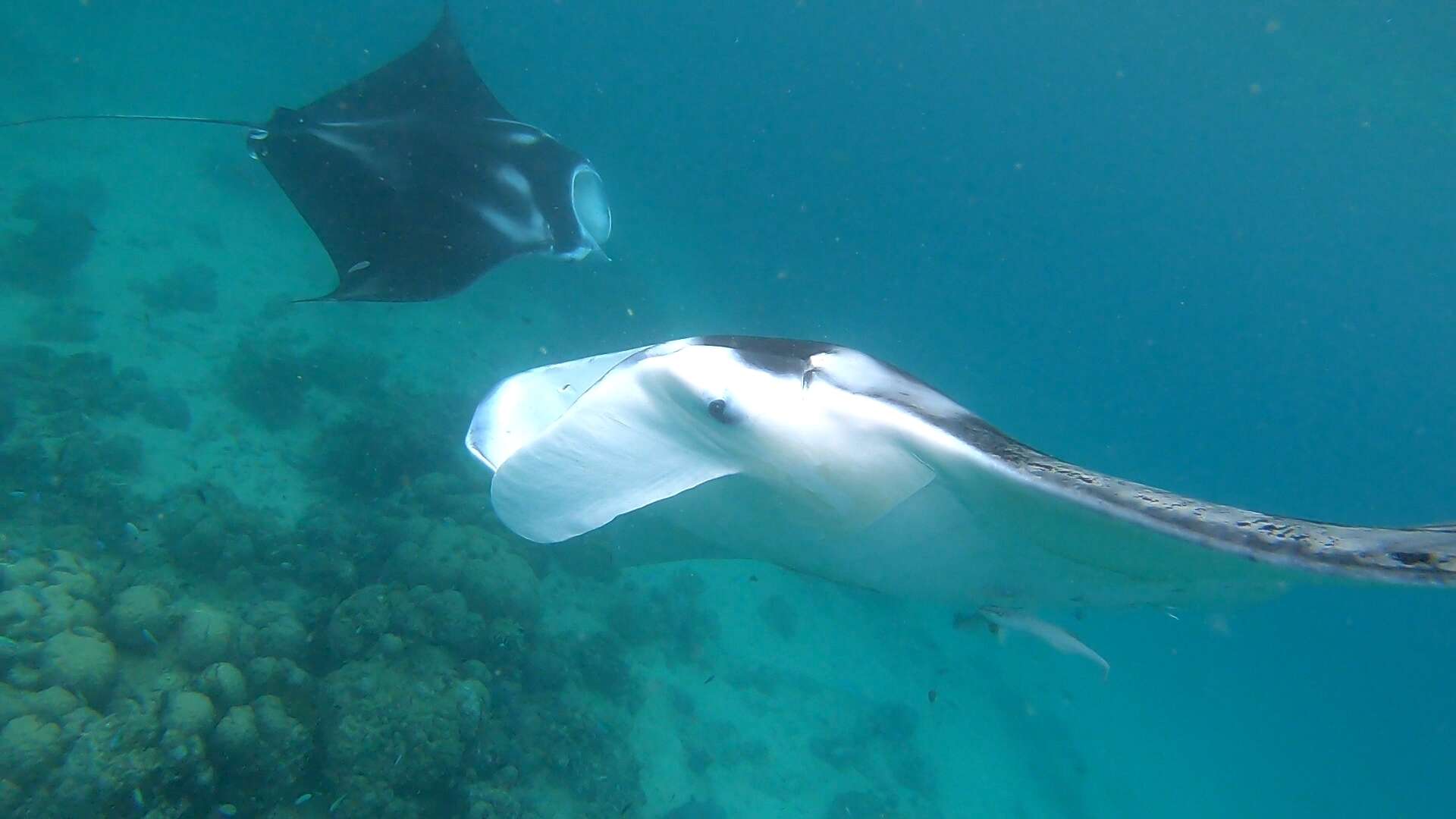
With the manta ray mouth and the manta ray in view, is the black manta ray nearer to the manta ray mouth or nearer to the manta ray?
the manta ray mouth

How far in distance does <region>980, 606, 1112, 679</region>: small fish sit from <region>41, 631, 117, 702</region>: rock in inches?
198

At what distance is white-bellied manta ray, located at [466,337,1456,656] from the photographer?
1427 mm

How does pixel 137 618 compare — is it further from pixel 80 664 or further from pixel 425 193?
pixel 425 193

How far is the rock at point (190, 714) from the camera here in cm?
383

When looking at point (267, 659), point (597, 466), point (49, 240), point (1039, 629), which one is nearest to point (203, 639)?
point (267, 659)

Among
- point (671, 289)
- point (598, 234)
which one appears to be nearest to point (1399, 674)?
point (671, 289)

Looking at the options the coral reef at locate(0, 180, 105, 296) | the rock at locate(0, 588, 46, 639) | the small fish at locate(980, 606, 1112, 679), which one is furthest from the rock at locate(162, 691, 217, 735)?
the coral reef at locate(0, 180, 105, 296)

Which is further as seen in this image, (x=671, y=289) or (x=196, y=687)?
(x=671, y=289)

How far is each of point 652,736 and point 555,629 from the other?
221 cm

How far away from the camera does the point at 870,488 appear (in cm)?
187

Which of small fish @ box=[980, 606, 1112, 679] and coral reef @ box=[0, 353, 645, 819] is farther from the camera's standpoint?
coral reef @ box=[0, 353, 645, 819]

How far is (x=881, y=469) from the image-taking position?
5.88ft

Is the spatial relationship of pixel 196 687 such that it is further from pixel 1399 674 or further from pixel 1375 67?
pixel 1399 674

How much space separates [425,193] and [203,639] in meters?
3.88
